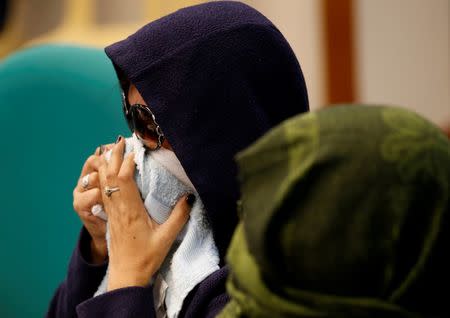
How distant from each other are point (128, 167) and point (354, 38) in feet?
4.24

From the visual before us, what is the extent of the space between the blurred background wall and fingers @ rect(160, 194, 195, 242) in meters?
1.15

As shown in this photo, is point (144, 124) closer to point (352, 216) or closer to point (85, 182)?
point (85, 182)

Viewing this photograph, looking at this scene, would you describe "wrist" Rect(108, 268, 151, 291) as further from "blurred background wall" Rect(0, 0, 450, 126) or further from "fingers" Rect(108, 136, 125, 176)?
"blurred background wall" Rect(0, 0, 450, 126)

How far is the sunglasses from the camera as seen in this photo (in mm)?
898

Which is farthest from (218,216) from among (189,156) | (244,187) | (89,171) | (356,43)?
(356,43)

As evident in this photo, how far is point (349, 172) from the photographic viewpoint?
490 mm

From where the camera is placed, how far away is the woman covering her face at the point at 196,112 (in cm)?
86

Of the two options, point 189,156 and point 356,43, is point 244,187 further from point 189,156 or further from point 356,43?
point 356,43

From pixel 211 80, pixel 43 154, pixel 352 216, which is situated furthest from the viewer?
pixel 43 154

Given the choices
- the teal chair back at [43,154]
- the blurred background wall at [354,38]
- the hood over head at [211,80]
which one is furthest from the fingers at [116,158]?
the blurred background wall at [354,38]

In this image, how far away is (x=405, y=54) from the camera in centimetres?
207

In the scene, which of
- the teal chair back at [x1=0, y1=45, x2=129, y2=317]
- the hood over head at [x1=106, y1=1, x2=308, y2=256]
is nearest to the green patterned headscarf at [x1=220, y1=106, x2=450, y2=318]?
the hood over head at [x1=106, y1=1, x2=308, y2=256]

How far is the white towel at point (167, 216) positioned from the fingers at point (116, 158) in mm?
25

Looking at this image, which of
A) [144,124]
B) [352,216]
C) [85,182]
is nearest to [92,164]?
[85,182]
